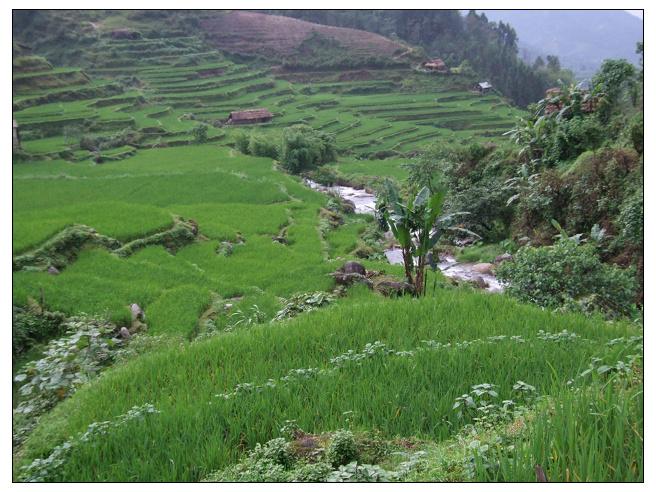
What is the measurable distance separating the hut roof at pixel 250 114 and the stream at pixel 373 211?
3.48 meters

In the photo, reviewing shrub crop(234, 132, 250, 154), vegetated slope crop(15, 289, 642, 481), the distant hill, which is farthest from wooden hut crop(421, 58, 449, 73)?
the distant hill

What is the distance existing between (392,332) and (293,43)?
2302 cm

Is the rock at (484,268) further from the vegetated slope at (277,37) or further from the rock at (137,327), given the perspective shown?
the vegetated slope at (277,37)

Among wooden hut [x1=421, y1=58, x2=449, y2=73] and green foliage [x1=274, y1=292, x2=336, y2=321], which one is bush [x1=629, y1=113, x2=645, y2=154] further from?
wooden hut [x1=421, y1=58, x2=449, y2=73]

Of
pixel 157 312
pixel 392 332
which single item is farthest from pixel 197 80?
pixel 392 332

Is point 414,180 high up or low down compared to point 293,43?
down

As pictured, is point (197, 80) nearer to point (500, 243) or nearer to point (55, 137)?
point (55, 137)

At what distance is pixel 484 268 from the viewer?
8781 mm

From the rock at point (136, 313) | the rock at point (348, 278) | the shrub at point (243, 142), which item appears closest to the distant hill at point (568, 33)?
the shrub at point (243, 142)

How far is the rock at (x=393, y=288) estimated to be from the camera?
5.18m

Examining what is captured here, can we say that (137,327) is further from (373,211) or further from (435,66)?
(435,66)

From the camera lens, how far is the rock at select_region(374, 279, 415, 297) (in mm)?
5179

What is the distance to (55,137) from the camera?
18000 mm

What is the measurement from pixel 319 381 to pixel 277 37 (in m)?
25.8
